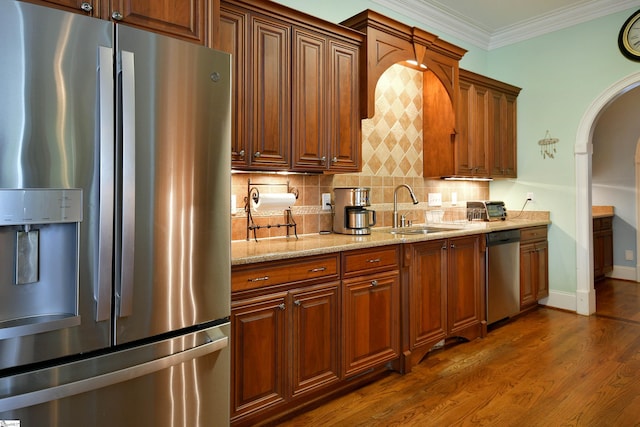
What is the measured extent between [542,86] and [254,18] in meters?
3.50

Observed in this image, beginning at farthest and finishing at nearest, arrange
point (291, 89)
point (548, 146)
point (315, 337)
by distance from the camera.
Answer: point (548, 146)
point (291, 89)
point (315, 337)

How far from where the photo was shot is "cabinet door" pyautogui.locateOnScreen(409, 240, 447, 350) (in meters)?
2.92

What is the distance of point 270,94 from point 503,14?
315cm

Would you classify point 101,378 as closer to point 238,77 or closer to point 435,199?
point 238,77

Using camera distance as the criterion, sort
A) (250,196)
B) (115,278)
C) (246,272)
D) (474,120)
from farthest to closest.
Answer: (474,120) < (250,196) < (246,272) < (115,278)

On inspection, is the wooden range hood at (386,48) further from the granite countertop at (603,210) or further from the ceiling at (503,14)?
the granite countertop at (603,210)

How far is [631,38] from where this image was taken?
393 cm

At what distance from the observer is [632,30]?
3.92m

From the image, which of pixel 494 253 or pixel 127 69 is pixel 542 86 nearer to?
pixel 494 253

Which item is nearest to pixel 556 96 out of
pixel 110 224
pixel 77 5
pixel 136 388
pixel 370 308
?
pixel 370 308

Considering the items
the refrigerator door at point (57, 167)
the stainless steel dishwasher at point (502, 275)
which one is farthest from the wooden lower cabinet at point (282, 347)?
the stainless steel dishwasher at point (502, 275)

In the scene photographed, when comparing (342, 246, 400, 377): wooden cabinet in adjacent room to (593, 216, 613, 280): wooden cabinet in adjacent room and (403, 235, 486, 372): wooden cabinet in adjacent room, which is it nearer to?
(403, 235, 486, 372): wooden cabinet in adjacent room

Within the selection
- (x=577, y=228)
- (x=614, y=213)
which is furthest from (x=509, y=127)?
(x=614, y=213)

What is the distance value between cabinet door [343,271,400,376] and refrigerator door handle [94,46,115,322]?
139 centimetres
